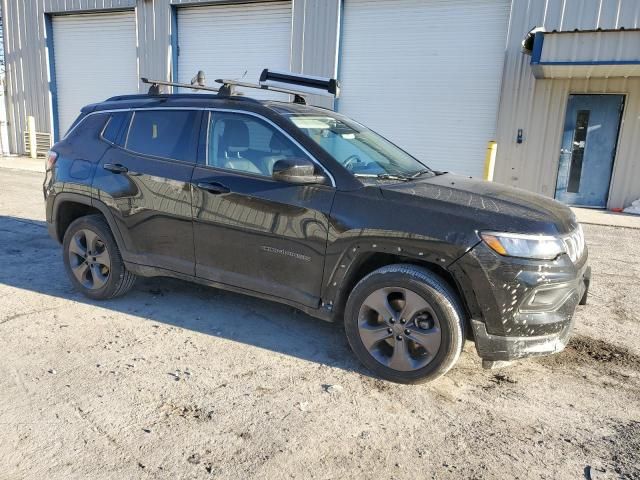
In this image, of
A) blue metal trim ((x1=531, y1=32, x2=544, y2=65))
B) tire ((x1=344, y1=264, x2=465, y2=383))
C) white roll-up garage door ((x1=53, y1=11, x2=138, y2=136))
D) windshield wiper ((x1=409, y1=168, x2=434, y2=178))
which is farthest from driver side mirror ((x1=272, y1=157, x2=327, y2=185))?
white roll-up garage door ((x1=53, y1=11, x2=138, y2=136))

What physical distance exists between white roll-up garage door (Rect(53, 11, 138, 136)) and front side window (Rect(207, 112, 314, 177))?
13264 mm

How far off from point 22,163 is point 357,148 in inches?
587

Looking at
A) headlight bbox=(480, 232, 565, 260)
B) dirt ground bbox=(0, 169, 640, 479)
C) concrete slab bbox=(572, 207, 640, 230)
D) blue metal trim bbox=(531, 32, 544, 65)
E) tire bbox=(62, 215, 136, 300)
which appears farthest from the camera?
concrete slab bbox=(572, 207, 640, 230)

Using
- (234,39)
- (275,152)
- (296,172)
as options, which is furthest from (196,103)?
(234,39)

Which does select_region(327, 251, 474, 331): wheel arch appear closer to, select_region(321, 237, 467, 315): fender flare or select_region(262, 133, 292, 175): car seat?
select_region(321, 237, 467, 315): fender flare

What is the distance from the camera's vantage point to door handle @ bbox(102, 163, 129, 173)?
14.1ft

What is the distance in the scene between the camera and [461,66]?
37.5ft

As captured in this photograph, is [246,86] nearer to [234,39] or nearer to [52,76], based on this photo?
[234,39]

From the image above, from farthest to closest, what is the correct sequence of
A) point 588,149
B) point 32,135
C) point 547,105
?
point 32,135
point 588,149
point 547,105

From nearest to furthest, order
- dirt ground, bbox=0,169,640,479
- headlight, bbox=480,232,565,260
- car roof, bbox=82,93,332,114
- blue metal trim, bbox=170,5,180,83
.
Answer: dirt ground, bbox=0,169,640,479 < headlight, bbox=480,232,565,260 < car roof, bbox=82,93,332,114 < blue metal trim, bbox=170,5,180,83

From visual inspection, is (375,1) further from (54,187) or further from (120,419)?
(120,419)

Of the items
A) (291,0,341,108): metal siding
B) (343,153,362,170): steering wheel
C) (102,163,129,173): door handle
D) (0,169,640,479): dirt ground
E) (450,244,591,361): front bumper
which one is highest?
(291,0,341,108): metal siding

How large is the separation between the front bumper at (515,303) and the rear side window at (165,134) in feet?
7.65

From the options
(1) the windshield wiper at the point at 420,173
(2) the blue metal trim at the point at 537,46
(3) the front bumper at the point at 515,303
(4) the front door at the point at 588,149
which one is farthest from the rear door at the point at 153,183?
(4) the front door at the point at 588,149
